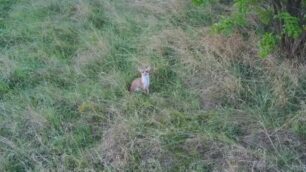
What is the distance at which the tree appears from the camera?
3.63m

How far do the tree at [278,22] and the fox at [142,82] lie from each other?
0.70 meters

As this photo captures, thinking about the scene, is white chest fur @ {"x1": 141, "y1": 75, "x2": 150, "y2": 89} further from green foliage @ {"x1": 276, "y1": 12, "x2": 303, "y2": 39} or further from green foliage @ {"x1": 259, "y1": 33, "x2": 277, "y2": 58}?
green foliage @ {"x1": 276, "y1": 12, "x2": 303, "y2": 39}

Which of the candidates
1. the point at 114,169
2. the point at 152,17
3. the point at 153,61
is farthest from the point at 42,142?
the point at 152,17

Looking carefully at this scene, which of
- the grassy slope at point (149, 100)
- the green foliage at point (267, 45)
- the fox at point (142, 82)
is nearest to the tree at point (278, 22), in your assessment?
the green foliage at point (267, 45)

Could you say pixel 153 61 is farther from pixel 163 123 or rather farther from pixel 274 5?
pixel 274 5

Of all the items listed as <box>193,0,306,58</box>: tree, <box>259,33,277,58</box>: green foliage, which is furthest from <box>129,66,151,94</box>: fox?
<box>259,33,277,58</box>: green foliage

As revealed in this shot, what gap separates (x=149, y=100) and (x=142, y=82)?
200 mm

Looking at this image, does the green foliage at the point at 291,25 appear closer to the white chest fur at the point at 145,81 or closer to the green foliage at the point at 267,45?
the green foliage at the point at 267,45

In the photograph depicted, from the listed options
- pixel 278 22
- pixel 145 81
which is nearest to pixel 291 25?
pixel 278 22

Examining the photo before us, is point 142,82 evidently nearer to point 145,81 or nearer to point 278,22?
point 145,81

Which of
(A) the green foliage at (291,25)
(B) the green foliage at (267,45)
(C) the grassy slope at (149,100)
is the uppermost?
(A) the green foliage at (291,25)

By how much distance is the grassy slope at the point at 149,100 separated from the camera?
3.22 m

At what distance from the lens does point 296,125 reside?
3.25 m

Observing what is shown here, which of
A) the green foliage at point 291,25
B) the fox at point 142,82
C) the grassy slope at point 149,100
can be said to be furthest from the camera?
the fox at point 142,82
